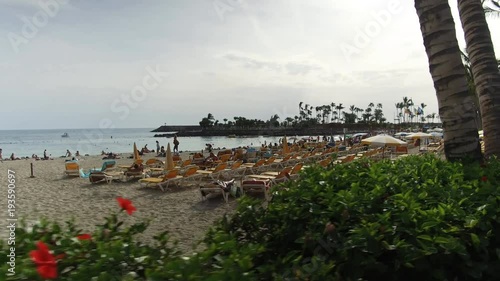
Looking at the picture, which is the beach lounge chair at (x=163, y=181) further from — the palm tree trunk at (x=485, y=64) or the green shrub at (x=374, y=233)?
the green shrub at (x=374, y=233)

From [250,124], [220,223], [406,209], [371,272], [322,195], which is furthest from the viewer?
[250,124]

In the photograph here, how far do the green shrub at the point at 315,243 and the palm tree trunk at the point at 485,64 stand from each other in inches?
124

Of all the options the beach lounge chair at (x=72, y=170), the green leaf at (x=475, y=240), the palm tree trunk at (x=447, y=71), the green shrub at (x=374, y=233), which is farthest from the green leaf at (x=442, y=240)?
the beach lounge chair at (x=72, y=170)

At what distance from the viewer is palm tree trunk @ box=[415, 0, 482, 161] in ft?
13.4

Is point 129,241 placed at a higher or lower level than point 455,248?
higher

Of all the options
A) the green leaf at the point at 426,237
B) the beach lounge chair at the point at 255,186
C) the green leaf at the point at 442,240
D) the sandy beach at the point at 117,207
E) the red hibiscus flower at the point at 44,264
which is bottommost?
the sandy beach at the point at 117,207

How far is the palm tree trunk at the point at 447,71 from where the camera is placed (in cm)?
410

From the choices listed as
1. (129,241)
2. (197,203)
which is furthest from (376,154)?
(129,241)

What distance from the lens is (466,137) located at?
14.0 ft

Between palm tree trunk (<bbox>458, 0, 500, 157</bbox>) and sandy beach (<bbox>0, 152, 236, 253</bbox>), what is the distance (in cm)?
515

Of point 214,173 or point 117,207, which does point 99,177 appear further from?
point 117,207

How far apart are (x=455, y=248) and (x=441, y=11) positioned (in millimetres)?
3206

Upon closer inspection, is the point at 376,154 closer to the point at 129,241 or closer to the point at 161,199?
the point at 161,199

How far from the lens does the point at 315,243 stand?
2.11 meters
